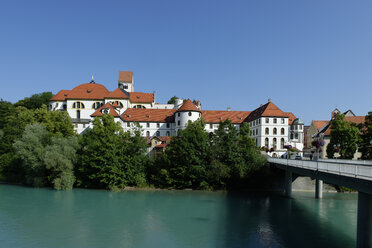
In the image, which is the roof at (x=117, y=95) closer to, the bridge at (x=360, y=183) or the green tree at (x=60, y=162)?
the green tree at (x=60, y=162)

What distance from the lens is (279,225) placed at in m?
18.8

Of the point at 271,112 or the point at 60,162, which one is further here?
the point at 271,112

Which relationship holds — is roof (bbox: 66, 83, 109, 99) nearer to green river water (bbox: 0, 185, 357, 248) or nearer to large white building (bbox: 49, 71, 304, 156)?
large white building (bbox: 49, 71, 304, 156)

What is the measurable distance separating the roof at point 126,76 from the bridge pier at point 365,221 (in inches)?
2976

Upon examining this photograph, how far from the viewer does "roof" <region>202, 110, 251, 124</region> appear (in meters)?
53.7

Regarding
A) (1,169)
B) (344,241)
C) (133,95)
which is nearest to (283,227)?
(344,241)

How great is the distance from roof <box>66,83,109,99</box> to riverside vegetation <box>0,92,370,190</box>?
2169cm

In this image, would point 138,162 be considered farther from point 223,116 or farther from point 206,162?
point 223,116

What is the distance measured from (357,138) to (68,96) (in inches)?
2093

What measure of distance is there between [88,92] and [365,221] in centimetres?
5510

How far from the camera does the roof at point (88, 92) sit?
5612 centimetres

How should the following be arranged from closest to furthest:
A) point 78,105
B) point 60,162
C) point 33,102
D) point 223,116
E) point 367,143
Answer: point 60,162, point 367,143, point 223,116, point 78,105, point 33,102

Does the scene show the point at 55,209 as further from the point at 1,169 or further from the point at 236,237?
the point at 1,169

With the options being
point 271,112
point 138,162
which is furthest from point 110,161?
point 271,112
